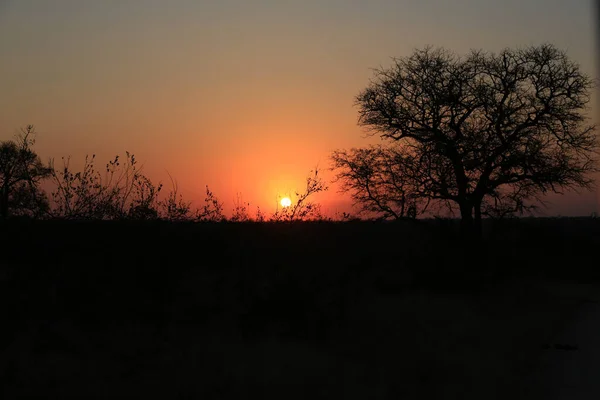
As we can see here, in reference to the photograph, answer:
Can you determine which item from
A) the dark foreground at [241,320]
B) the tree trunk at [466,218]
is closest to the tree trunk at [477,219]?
the tree trunk at [466,218]

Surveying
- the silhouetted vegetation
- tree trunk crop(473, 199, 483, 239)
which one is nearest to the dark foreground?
the silhouetted vegetation

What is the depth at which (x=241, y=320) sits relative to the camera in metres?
8.91

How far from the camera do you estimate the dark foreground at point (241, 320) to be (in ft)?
22.5

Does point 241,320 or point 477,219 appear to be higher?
point 477,219

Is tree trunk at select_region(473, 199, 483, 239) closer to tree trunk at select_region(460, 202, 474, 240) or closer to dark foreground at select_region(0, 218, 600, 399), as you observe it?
tree trunk at select_region(460, 202, 474, 240)

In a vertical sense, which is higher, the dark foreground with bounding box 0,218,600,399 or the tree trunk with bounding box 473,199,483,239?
the tree trunk with bounding box 473,199,483,239

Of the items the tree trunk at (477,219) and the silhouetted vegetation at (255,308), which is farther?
the tree trunk at (477,219)

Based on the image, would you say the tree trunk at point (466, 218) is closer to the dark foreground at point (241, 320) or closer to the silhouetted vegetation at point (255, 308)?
the silhouetted vegetation at point (255, 308)

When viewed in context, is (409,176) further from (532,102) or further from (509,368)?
(509,368)

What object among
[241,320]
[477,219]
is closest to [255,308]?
[241,320]

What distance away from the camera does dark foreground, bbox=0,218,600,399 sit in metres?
6.85

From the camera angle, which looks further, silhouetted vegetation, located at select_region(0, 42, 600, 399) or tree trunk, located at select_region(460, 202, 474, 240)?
tree trunk, located at select_region(460, 202, 474, 240)

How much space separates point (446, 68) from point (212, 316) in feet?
55.2

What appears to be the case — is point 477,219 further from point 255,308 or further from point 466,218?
point 255,308
